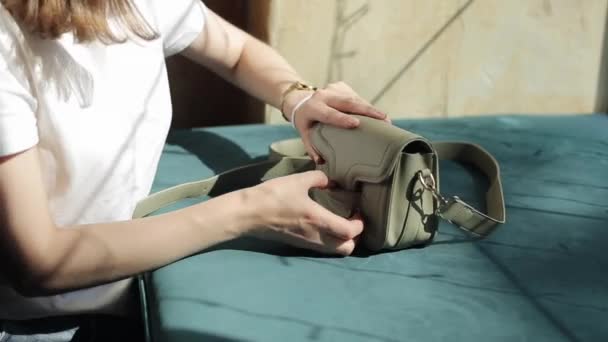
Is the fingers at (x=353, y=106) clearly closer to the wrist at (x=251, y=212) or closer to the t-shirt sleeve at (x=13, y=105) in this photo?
the wrist at (x=251, y=212)

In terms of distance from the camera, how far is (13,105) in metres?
0.65

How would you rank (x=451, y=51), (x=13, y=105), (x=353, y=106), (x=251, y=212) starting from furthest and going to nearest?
1. (x=451, y=51)
2. (x=353, y=106)
3. (x=251, y=212)
4. (x=13, y=105)

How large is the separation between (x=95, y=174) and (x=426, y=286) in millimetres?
333

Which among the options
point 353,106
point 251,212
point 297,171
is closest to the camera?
point 251,212

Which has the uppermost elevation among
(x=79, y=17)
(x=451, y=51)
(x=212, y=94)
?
(x=79, y=17)

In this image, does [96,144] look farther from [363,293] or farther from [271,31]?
[271,31]

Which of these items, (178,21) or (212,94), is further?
(212,94)

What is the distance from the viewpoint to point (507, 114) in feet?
4.37

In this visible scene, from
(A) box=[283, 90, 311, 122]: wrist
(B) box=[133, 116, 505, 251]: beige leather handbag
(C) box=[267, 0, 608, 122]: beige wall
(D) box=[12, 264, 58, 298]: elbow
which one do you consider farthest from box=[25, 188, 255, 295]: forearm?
(C) box=[267, 0, 608, 122]: beige wall

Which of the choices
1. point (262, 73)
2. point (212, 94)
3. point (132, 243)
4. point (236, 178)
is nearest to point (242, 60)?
point (262, 73)

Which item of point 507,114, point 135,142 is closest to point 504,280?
point 135,142

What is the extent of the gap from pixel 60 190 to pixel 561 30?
0.89 metres

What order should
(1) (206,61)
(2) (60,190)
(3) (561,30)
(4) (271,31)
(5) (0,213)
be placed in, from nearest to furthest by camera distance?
(5) (0,213) < (2) (60,190) < (1) (206,61) < (4) (271,31) < (3) (561,30)

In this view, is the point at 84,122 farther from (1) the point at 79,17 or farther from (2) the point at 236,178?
(2) the point at 236,178
